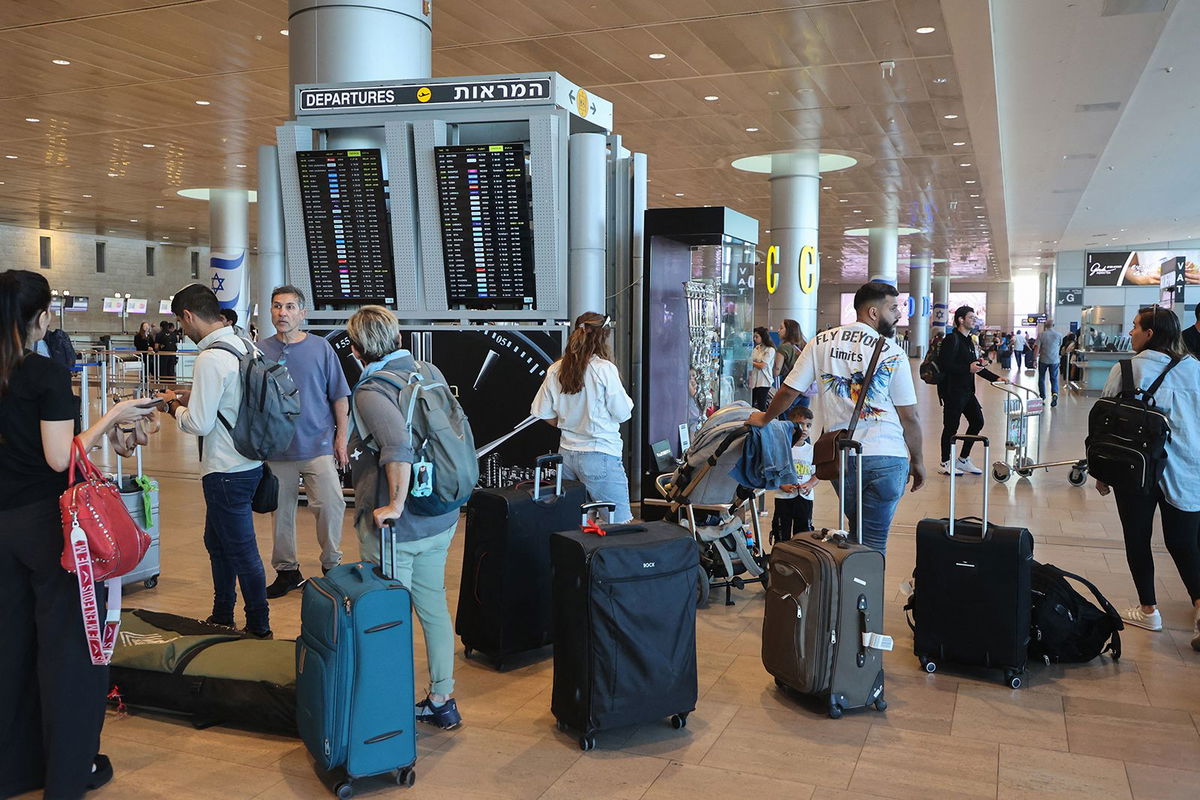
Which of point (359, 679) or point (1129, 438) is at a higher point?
point (1129, 438)

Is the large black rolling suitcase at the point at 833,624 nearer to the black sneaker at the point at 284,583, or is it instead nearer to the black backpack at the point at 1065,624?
the black backpack at the point at 1065,624

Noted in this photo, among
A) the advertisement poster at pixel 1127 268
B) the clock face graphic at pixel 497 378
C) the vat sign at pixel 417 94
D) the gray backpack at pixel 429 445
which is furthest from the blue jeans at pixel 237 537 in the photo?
the advertisement poster at pixel 1127 268

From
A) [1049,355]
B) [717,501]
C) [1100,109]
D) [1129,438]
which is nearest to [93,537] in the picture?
[717,501]

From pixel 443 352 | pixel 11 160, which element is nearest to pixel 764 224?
pixel 11 160

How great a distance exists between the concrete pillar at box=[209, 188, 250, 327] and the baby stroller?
18970 mm

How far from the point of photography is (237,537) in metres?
4.53

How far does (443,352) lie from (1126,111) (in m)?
13.2

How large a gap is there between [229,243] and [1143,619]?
2175cm

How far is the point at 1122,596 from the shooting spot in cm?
554

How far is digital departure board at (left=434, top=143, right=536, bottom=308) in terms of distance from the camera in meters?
7.02

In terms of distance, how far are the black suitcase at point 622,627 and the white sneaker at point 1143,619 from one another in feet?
8.83

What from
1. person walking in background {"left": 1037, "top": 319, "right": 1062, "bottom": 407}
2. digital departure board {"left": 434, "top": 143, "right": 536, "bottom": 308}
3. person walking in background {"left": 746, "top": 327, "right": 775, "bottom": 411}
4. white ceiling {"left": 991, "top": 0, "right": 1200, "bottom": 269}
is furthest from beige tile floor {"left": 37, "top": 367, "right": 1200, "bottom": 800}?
person walking in background {"left": 1037, "top": 319, "right": 1062, "bottom": 407}

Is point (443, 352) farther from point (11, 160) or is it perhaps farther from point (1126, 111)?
point (11, 160)

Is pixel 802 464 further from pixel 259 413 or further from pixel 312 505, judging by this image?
pixel 259 413
